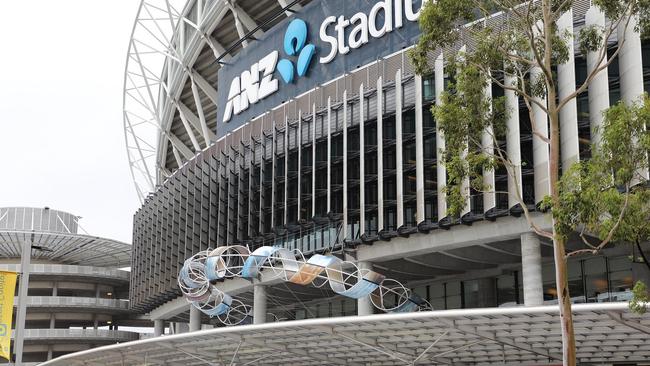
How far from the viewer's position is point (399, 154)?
158ft

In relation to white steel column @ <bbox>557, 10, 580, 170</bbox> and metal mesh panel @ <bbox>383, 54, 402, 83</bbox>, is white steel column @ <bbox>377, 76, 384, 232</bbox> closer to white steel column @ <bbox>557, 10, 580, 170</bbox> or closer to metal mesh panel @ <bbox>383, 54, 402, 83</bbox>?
metal mesh panel @ <bbox>383, 54, 402, 83</bbox>

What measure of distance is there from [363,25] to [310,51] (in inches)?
214

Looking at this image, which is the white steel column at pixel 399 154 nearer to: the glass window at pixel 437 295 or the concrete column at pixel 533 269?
the concrete column at pixel 533 269

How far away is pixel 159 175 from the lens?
98.4 metres

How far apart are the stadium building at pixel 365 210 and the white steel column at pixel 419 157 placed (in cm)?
9

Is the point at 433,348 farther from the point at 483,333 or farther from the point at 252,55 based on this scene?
the point at 252,55

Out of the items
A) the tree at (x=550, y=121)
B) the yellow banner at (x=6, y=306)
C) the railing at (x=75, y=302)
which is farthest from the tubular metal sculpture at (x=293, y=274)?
the railing at (x=75, y=302)

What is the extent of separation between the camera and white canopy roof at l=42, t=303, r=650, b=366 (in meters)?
30.4

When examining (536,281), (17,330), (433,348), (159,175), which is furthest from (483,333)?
→ (159,175)

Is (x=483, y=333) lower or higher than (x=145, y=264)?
lower

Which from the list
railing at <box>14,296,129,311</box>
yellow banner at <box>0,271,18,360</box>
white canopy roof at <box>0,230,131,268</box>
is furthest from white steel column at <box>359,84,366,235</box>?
railing at <box>14,296,129,311</box>

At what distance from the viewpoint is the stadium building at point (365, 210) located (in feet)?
120

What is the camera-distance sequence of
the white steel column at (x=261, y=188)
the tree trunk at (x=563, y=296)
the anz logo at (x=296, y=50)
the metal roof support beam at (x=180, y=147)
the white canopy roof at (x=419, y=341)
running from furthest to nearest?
the metal roof support beam at (x=180, y=147) < the anz logo at (x=296, y=50) < the white steel column at (x=261, y=188) < the white canopy roof at (x=419, y=341) < the tree trunk at (x=563, y=296)

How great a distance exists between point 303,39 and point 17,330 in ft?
119
